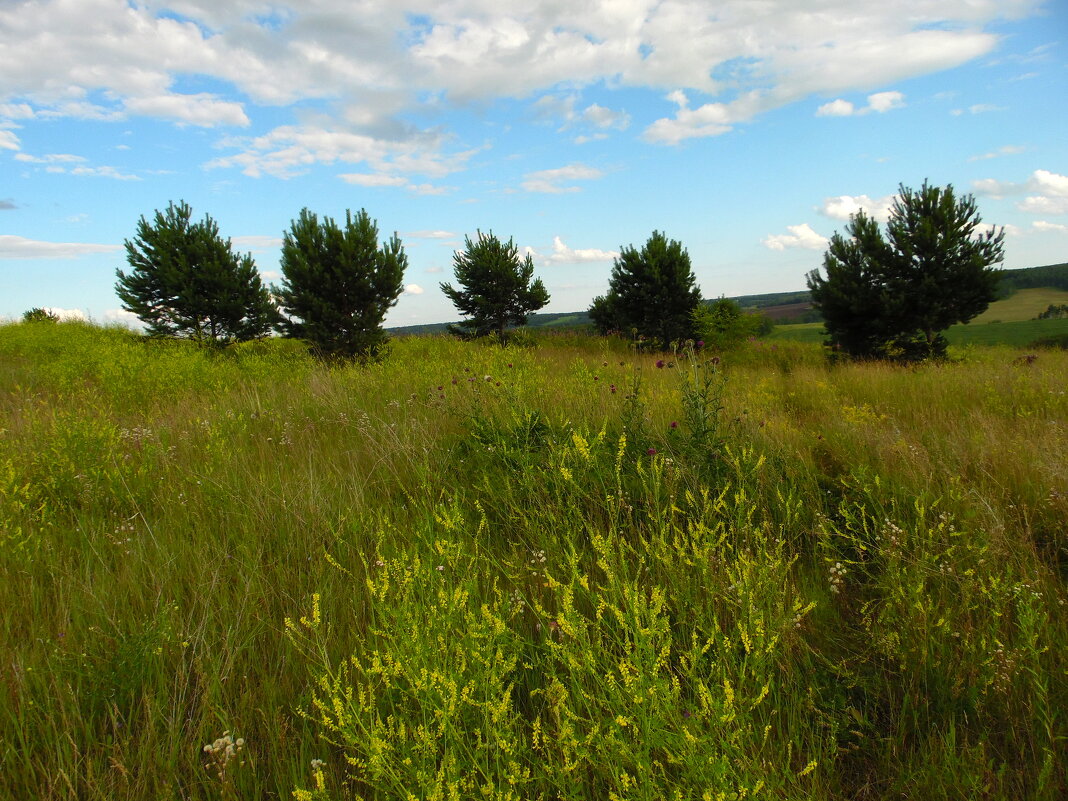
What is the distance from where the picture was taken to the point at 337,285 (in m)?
12.7

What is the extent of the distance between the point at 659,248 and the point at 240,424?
16259 mm

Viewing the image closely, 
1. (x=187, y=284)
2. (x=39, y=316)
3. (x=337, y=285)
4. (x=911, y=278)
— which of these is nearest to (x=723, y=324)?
(x=911, y=278)

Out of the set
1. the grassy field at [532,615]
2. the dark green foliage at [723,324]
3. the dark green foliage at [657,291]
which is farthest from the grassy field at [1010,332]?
the grassy field at [532,615]

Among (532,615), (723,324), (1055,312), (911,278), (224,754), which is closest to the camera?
(224,754)

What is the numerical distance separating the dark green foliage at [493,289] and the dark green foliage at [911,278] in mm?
9353

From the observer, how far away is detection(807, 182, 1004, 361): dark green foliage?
13.1 meters

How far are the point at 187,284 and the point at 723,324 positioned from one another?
14418mm

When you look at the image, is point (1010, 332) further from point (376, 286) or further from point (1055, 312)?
point (376, 286)

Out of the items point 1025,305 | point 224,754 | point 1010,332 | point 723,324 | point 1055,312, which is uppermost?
point 1025,305

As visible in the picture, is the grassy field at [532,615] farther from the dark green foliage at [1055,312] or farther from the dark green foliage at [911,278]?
the dark green foliage at [1055,312]

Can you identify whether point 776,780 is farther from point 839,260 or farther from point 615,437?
point 839,260

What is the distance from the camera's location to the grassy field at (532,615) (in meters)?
1.31

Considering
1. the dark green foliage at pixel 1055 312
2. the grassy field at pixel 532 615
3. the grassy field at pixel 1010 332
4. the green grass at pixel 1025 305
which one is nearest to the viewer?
the grassy field at pixel 532 615

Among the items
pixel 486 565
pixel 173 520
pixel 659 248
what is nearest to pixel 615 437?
pixel 486 565
